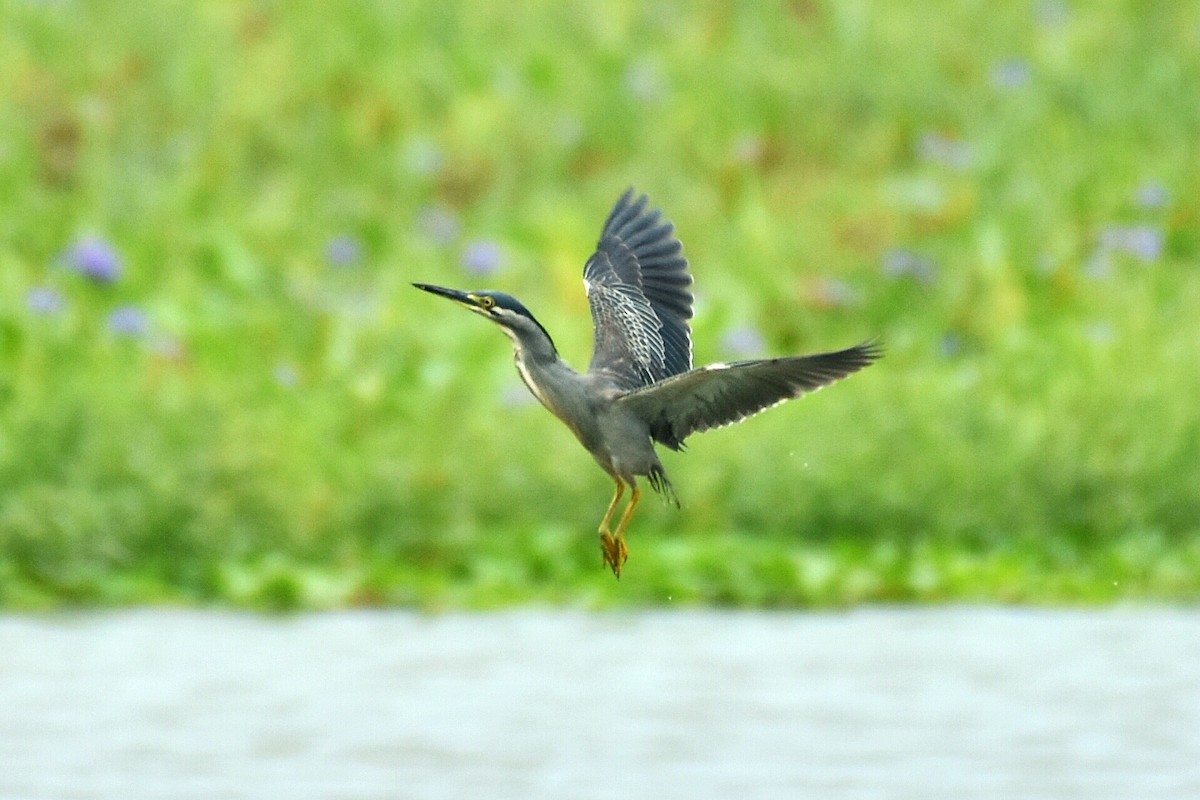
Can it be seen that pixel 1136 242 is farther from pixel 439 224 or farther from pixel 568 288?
pixel 439 224

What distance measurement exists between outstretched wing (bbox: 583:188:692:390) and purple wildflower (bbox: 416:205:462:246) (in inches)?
207

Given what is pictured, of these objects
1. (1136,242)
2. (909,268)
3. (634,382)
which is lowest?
(634,382)

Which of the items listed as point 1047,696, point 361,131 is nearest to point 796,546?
point 1047,696

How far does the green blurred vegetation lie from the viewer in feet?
22.8

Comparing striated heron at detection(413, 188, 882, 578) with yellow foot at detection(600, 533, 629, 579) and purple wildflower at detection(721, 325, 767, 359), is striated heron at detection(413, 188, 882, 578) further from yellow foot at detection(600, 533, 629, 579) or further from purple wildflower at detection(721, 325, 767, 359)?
purple wildflower at detection(721, 325, 767, 359)

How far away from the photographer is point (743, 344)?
8.41 meters

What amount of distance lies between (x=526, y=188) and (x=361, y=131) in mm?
916

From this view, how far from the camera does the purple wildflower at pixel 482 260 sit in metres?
8.99

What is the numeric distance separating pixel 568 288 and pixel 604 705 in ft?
11.2

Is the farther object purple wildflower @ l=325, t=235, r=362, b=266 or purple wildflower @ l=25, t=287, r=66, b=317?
purple wildflower @ l=325, t=235, r=362, b=266

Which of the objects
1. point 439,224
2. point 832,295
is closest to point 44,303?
point 439,224

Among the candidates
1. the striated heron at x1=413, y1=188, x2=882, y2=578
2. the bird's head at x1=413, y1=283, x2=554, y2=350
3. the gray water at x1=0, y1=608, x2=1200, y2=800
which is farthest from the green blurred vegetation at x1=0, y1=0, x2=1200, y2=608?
the bird's head at x1=413, y1=283, x2=554, y2=350

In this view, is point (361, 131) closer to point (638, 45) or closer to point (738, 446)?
point (638, 45)

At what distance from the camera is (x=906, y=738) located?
5.71 meters
